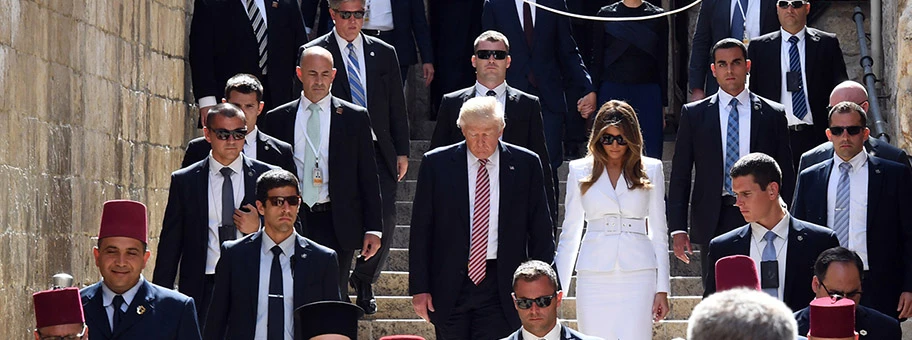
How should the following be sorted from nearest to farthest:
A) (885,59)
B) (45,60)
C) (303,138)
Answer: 1. (45,60)
2. (303,138)
3. (885,59)

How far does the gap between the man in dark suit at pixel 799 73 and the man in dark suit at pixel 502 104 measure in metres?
1.85

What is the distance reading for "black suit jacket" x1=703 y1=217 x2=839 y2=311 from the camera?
25.9 feet

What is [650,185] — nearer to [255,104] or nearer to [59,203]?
[255,104]

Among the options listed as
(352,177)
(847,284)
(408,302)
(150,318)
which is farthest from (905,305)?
(150,318)

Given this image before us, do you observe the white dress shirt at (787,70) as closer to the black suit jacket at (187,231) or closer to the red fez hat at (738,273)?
the black suit jacket at (187,231)

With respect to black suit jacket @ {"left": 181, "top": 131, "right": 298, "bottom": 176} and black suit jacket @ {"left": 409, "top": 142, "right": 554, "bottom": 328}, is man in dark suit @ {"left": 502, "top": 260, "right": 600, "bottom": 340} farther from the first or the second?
black suit jacket @ {"left": 181, "top": 131, "right": 298, "bottom": 176}

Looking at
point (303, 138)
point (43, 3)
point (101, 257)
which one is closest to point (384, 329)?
point (303, 138)

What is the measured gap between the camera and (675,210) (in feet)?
30.4

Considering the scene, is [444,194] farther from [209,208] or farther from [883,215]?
[883,215]

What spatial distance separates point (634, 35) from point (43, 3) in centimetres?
438

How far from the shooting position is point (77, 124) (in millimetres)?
9469

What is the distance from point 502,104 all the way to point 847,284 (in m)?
2.85

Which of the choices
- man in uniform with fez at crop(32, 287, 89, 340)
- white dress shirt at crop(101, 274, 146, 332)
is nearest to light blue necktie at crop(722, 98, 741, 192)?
white dress shirt at crop(101, 274, 146, 332)

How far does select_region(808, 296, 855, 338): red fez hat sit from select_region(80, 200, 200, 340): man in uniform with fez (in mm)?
2299
